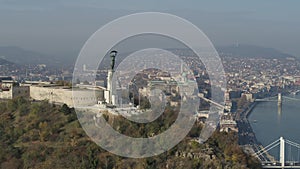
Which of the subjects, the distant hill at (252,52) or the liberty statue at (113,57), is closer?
the liberty statue at (113,57)

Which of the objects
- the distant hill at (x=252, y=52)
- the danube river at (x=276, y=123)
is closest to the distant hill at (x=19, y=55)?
the distant hill at (x=252, y=52)

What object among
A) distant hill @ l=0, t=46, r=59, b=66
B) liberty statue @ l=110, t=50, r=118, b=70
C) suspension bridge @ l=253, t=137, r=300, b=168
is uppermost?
distant hill @ l=0, t=46, r=59, b=66

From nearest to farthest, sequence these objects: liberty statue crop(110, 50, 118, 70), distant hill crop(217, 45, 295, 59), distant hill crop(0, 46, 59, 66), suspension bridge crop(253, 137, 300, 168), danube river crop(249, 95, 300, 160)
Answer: liberty statue crop(110, 50, 118, 70) < suspension bridge crop(253, 137, 300, 168) < danube river crop(249, 95, 300, 160) < distant hill crop(217, 45, 295, 59) < distant hill crop(0, 46, 59, 66)

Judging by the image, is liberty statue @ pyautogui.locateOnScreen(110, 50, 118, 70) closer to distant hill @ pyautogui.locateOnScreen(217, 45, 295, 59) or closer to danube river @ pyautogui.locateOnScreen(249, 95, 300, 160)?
danube river @ pyautogui.locateOnScreen(249, 95, 300, 160)

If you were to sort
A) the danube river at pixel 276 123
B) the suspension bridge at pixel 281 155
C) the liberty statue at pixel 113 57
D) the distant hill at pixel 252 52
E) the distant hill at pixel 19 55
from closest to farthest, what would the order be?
the liberty statue at pixel 113 57
the suspension bridge at pixel 281 155
the danube river at pixel 276 123
the distant hill at pixel 252 52
the distant hill at pixel 19 55

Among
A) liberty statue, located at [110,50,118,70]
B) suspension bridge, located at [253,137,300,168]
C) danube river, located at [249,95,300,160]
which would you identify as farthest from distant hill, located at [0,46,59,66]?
liberty statue, located at [110,50,118,70]

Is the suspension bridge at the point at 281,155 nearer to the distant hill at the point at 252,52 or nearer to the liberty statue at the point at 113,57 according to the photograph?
the liberty statue at the point at 113,57

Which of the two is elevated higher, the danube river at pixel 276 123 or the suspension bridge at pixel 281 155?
the danube river at pixel 276 123
